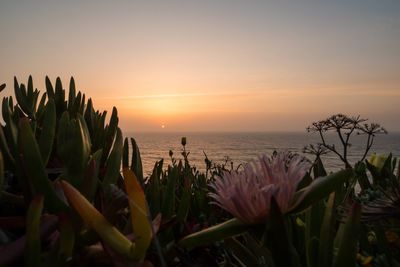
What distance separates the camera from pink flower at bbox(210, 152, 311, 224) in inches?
33.8

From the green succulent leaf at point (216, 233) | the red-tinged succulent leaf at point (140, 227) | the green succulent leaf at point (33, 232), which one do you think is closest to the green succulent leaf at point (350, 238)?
the green succulent leaf at point (216, 233)

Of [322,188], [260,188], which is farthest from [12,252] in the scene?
[322,188]

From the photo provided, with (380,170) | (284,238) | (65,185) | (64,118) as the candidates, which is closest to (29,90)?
(64,118)

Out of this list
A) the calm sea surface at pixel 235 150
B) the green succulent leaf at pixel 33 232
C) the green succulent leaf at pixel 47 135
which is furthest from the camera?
the calm sea surface at pixel 235 150

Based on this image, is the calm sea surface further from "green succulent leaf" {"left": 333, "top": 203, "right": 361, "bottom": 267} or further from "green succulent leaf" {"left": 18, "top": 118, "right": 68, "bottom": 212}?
"green succulent leaf" {"left": 18, "top": 118, "right": 68, "bottom": 212}

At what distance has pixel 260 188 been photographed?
91 cm

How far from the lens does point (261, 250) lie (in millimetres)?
908

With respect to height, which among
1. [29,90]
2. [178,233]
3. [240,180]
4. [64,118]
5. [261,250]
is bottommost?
[178,233]

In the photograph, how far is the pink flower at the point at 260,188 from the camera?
2.82 ft

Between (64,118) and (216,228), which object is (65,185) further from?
(64,118)

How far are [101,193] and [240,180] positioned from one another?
445mm

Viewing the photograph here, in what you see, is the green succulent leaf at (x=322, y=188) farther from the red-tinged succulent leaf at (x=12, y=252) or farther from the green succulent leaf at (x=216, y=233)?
the red-tinged succulent leaf at (x=12, y=252)

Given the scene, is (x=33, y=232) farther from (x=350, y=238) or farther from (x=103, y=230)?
(x=350, y=238)

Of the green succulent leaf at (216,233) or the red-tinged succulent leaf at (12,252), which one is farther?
the green succulent leaf at (216,233)
